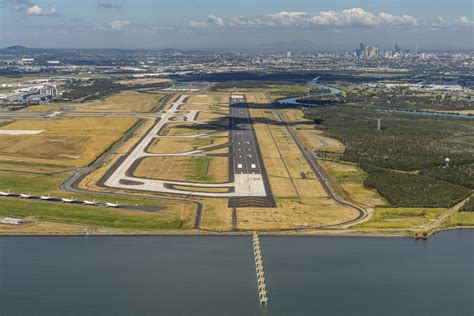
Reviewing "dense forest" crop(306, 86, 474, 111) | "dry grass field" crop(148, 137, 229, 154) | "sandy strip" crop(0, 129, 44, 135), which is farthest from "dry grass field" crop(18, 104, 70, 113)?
"dense forest" crop(306, 86, 474, 111)

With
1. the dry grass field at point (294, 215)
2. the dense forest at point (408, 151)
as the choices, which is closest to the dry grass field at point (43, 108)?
the dense forest at point (408, 151)

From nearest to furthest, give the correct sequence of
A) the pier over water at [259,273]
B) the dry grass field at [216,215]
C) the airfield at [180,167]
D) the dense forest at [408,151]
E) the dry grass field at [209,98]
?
the pier over water at [259,273] → the dry grass field at [216,215] → the airfield at [180,167] → the dense forest at [408,151] → the dry grass field at [209,98]

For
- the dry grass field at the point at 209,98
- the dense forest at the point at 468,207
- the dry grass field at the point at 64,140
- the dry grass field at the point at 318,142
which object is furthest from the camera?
the dry grass field at the point at 209,98

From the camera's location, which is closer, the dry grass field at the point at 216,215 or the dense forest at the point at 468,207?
the dry grass field at the point at 216,215

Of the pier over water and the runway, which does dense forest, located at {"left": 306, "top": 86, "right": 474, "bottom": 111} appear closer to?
the runway

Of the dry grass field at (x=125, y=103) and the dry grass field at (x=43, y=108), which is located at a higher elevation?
the dry grass field at (x=125, y=103)

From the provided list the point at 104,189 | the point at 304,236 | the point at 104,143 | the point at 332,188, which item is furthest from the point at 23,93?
the point at 304,236

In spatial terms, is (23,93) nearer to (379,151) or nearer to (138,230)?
(379,151)

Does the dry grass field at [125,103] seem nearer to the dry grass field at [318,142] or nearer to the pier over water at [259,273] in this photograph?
the dry grass field at [318,142]
